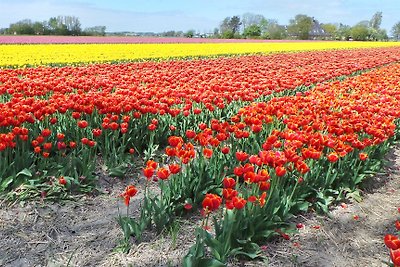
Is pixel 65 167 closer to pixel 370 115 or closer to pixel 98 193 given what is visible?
pixel 98 193

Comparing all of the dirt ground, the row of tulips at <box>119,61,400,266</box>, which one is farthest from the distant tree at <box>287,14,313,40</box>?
the dirt ground

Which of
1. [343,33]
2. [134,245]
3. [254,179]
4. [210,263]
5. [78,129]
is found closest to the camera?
[210,263]

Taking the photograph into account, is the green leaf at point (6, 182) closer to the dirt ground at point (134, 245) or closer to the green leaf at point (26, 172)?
the green leaf at point (26, 172)

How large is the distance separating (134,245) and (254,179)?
45.5 inches

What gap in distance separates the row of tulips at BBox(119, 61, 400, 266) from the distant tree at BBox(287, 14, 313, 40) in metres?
95.5

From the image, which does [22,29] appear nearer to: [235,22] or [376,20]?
[235,22]

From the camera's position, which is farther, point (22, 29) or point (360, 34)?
point (360, 34)

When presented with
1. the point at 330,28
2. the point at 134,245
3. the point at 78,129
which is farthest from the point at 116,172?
the point at 330,28

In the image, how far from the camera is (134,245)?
135 inches

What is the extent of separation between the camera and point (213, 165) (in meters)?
4.47

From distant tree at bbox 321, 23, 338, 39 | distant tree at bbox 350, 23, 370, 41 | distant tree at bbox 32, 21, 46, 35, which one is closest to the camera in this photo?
distant tree at bbox 32, 21, 46, 35

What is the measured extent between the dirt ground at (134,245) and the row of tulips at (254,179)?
161 mm

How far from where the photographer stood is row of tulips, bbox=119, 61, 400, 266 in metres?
3.15

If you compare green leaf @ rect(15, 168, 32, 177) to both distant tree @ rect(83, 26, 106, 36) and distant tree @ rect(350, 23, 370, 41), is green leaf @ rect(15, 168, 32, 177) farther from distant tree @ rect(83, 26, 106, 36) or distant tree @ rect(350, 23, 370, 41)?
distant tree @ rect(350, 23, 370, 41)
